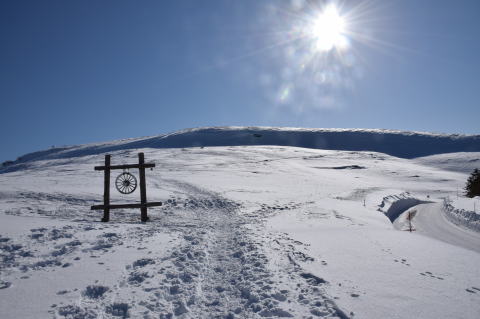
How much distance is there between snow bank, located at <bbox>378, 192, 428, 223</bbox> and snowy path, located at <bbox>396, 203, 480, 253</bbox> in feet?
5.79

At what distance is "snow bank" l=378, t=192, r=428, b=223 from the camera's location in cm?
2594

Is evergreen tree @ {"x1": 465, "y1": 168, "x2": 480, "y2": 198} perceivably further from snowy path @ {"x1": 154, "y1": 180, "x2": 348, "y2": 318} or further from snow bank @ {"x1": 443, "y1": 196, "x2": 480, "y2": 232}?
snowy path @ {"x1": 154, "y1": 180, "x2": 348, "y2": 318}

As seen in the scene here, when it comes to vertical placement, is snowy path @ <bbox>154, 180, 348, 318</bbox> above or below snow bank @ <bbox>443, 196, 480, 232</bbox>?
above

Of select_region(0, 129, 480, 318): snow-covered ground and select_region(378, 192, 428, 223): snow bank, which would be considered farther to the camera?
select_region(378, 192, 428, 223): snow bank

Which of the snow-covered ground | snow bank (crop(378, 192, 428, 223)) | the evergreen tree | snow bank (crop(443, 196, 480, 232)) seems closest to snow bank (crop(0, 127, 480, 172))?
the evergreen tree

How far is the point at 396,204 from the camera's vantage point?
29797 mm

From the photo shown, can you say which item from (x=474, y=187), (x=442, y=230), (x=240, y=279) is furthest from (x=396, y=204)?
(x=240, y=279)

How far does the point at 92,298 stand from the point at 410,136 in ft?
406

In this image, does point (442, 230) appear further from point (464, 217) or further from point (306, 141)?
point (306, 141)

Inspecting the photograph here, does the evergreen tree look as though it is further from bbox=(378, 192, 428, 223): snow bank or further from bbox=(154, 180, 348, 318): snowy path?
bbox=(154, 180, 348, 318): snowy path

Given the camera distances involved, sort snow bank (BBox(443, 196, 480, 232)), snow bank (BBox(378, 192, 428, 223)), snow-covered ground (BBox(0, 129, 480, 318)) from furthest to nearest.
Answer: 1. snow bank (BBox(378, 192, 428, 223))
2. snow bank (BBox(443, 196, 480, 232))
3. snow-covered ground (BBox(0, 129, 480, 318))

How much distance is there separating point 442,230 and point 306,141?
309 ft

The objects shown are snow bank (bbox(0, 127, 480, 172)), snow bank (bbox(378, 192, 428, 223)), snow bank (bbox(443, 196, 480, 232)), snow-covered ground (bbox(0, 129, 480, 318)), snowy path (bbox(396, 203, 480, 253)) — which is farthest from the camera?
A: snow bank (bbox(0, 127, 480, 172))

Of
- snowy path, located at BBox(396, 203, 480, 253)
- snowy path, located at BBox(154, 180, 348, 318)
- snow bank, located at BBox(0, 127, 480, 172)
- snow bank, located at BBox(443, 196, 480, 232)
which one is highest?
snow bank, located at BBox(0, 127, 480, 172)
